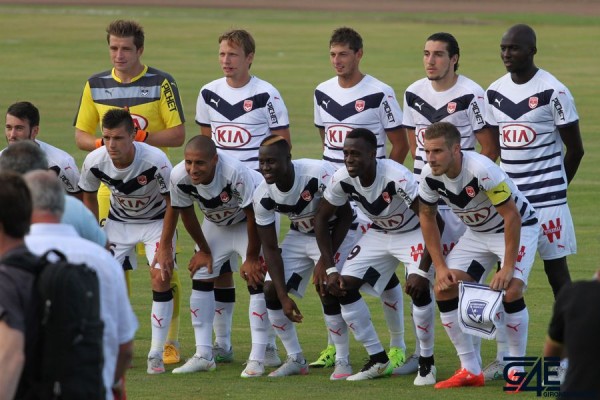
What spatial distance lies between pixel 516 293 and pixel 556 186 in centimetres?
117

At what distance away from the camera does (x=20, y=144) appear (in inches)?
259

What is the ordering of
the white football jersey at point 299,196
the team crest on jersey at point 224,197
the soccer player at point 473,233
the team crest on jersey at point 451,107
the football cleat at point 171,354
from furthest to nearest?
the team crest on jersey at point 451,107, the football cleat at point 171,354, the team crest on jersey at point 224,197, the white football jersey at point 299,196, the soccer player at point 473,233

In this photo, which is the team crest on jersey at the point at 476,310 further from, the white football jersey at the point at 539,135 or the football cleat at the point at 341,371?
the white football jersey at the point at 539,135

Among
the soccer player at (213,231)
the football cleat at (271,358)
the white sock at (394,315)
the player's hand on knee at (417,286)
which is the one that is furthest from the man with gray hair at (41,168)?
the white sock at (394,315)

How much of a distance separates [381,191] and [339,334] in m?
1.17

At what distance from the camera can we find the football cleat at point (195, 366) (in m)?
10.0

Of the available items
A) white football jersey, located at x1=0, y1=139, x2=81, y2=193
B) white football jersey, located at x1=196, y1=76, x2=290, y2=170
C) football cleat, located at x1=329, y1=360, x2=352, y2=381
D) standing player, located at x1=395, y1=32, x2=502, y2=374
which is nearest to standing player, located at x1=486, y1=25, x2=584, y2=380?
standing player, located at x1=395, y1=32, x2=502, y2=374

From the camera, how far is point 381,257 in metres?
9.93

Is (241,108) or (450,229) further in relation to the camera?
(241,108)

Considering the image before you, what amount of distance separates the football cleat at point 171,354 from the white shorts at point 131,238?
0.71 meters

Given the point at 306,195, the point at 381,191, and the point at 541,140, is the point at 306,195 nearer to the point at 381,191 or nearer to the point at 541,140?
the point at 381,191

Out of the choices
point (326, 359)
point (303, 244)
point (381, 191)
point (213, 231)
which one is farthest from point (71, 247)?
point (326, 359)

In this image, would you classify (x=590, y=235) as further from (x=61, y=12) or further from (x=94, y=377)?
(x=61, y=12)

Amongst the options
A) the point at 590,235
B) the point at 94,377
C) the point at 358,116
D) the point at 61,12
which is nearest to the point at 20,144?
the point at 94,377
